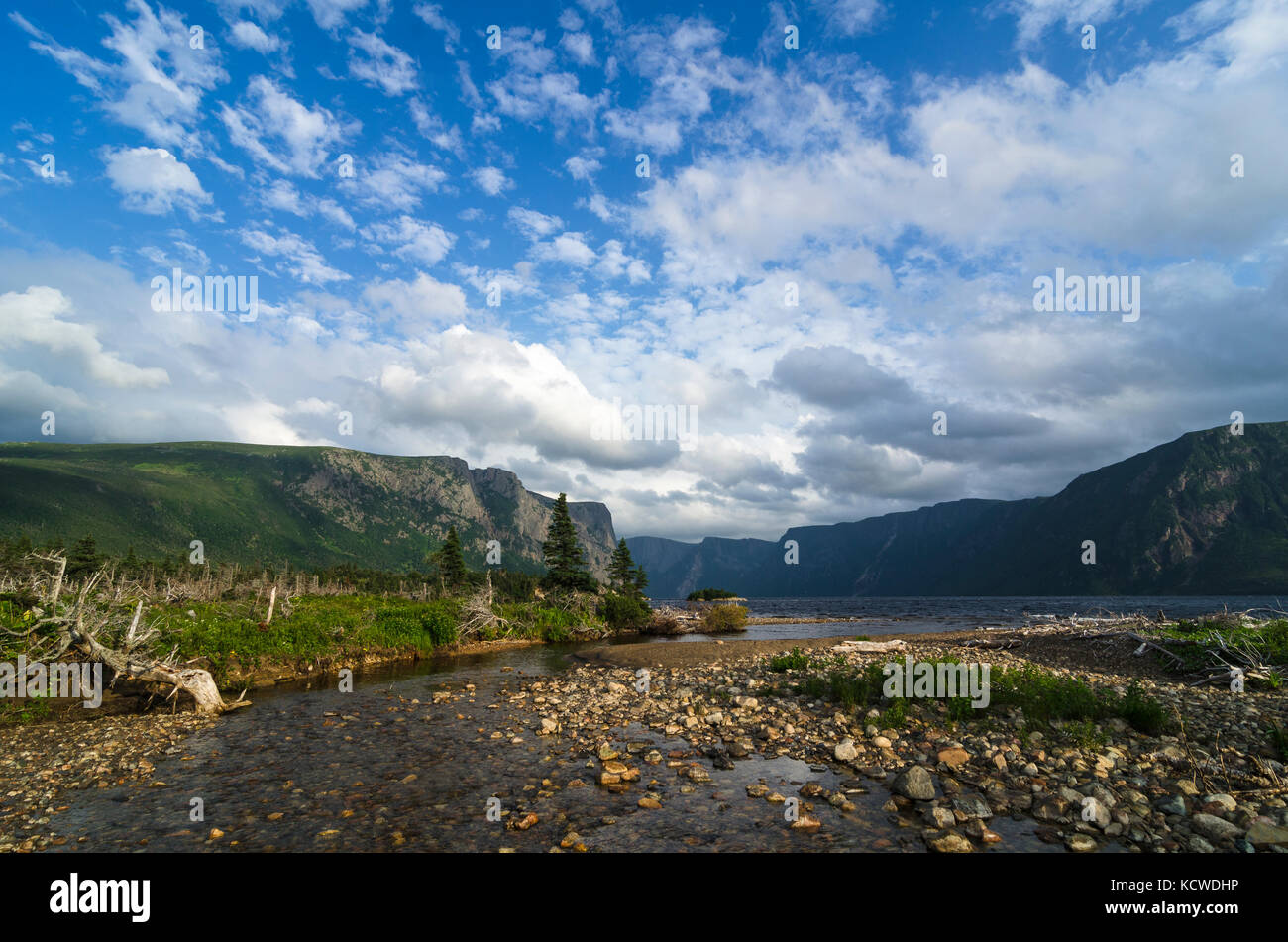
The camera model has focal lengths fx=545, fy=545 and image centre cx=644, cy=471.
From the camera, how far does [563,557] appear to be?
197 ft

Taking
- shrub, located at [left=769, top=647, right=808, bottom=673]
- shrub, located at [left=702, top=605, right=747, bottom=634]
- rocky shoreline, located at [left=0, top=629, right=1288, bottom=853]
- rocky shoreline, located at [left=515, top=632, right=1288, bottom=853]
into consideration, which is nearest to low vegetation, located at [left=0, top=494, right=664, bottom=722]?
rocky shoreline, located at [left=0, top=629, right=1288, bottom=853]

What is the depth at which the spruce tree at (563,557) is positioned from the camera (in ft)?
193

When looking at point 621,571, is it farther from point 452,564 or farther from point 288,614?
point 288,614

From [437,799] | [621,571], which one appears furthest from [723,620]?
[437,799]

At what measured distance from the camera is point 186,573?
74.3 meters

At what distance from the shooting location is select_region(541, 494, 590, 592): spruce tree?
5891cm

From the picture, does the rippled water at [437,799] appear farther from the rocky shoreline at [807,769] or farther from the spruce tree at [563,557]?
the spruce tree at [563,557]

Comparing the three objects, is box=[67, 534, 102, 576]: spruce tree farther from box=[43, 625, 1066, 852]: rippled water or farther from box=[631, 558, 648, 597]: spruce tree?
box=[43, 625, 1066, 852]: rippled water

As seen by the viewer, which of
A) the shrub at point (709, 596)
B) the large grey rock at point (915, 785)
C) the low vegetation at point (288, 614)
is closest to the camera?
the large grey rock at point (915, 785)

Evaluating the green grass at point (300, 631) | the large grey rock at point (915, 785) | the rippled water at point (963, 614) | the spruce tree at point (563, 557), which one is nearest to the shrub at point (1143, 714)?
the large grey rock at point (915, 785)
